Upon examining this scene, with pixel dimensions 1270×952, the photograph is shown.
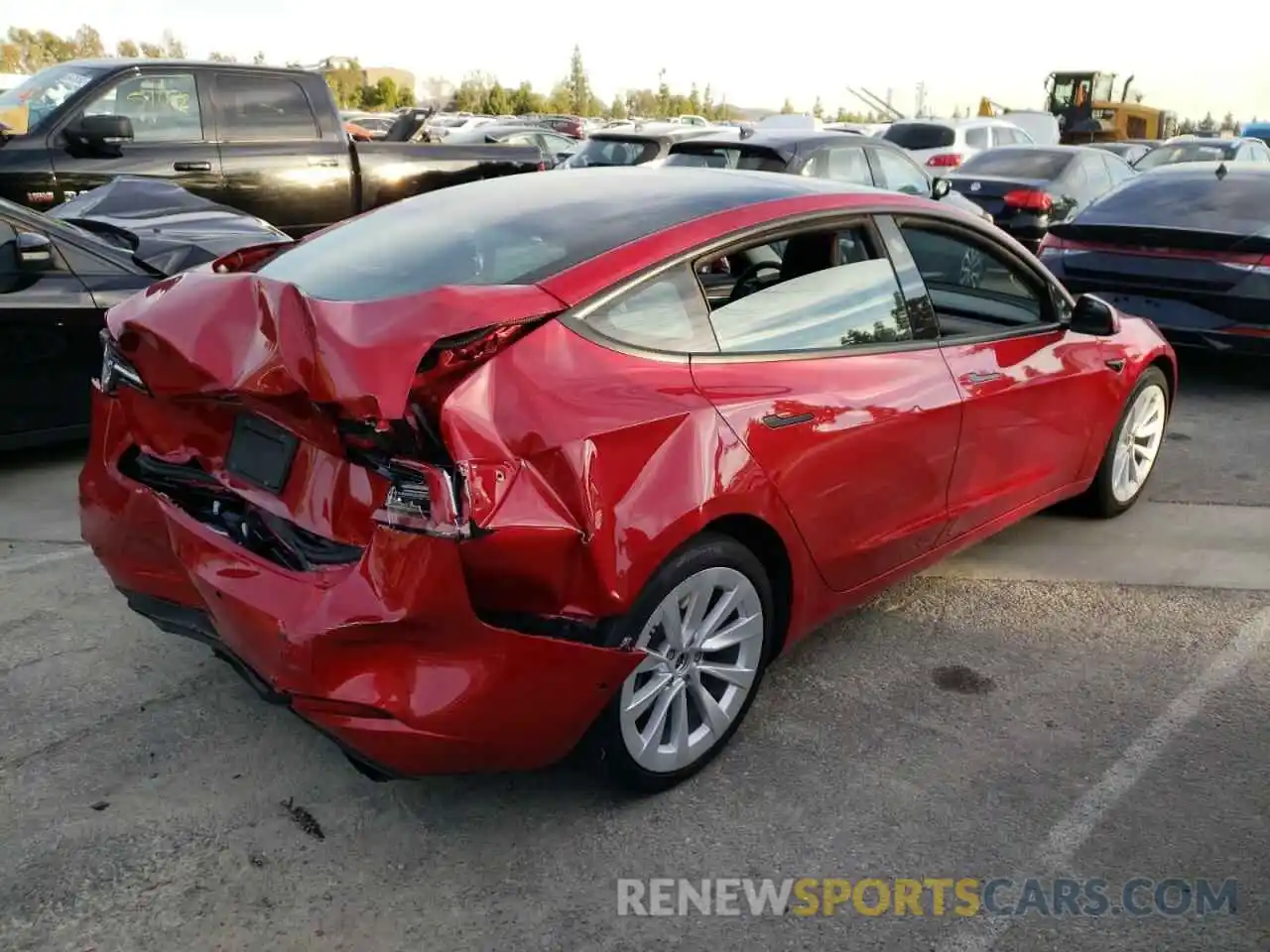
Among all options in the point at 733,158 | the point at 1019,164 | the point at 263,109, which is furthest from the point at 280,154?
the point at 1019,164

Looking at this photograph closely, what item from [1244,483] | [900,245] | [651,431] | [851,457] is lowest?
[1244,483]

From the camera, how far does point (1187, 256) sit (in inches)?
274

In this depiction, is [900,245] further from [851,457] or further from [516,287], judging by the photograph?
[516,287]

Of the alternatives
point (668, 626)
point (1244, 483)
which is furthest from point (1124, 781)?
point (1244, 483)

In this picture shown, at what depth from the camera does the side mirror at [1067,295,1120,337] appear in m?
4.41

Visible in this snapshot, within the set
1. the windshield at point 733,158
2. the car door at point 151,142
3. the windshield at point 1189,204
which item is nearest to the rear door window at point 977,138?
the windshield at point 733,158

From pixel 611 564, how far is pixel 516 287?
710 millimetres

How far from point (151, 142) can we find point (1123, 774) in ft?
25.9

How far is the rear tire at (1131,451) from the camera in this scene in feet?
16.1

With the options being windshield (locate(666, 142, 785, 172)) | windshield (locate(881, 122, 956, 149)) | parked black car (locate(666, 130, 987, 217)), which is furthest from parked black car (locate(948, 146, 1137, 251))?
windshield (locate(881, 122, 956, 149))

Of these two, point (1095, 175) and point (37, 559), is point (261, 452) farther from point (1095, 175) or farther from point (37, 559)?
point (1095, 175)

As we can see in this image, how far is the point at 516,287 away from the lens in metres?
2.75

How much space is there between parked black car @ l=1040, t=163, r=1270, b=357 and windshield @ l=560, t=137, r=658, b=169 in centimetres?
484

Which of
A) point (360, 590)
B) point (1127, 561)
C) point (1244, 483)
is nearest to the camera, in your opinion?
point (360, 590)
